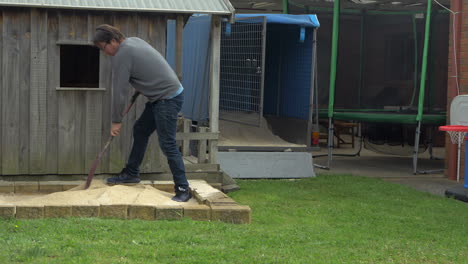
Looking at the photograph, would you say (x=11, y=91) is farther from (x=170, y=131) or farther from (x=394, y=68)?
(x=394, y=68)

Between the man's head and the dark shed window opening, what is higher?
the man's head

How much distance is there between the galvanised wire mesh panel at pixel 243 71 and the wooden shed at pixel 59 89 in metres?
2.36

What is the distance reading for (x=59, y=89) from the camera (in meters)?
9.25

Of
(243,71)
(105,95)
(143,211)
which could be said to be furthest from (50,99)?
(243,71)

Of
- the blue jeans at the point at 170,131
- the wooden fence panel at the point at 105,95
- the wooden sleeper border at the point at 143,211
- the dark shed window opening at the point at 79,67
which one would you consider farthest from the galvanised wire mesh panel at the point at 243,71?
the wooden sleeper border at the point at 143,211

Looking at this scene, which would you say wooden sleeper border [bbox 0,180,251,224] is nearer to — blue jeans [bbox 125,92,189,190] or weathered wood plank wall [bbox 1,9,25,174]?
blue jeans [bbox 125,92,189,190]

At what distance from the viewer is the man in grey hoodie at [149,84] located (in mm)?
8109

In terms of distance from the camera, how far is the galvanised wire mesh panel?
39.1 ft

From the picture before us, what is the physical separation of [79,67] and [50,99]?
5.62 ft

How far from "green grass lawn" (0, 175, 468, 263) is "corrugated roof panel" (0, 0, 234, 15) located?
2.25m

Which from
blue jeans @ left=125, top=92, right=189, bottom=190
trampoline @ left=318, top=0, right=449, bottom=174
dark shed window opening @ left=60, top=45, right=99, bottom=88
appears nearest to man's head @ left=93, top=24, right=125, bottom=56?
blue jeans @ left=125, top=92, right=189, bottom=190

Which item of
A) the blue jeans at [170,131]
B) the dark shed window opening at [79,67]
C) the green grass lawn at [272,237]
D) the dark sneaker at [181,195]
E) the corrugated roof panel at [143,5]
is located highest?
the corrugated roof panel at [143,5]

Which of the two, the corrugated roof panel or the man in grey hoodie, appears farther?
the corrugated roof panel

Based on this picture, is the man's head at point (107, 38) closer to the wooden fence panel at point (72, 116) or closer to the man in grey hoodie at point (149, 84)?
the man in grey hoodie at point (149, 84)
